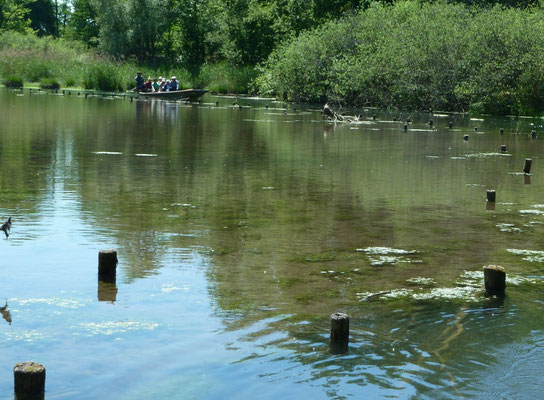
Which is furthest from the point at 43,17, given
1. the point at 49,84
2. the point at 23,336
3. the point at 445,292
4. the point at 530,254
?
the point at 23,336

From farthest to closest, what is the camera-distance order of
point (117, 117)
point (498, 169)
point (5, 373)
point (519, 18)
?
1. point (519, 18)
2. point (117, 117)
3. point (498, 169)
4. point (5, 373)

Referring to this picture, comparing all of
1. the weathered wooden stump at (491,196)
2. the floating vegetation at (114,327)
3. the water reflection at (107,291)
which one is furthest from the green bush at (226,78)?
the floating vegetation at (114,327)

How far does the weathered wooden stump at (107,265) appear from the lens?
10320 millimetres

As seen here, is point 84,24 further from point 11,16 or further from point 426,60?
point 426,60

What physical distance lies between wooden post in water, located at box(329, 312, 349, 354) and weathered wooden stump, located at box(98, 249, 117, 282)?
3439 mm

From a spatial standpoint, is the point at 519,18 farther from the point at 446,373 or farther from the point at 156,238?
the point at 446,373

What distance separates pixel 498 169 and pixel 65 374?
19.5m

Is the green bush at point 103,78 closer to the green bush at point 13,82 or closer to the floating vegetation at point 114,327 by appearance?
the green bush at point 13,82

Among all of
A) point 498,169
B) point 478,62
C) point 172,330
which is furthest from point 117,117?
point 172,330

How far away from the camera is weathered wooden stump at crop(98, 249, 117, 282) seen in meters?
10.3

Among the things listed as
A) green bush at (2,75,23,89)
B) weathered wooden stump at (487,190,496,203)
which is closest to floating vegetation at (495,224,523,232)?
weathered wooden stump at (487,190,496,203)

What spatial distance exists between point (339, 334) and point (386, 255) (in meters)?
4.31

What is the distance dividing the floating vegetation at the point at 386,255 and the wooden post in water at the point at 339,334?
3.70 meters

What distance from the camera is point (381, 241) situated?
1355 centimetres
